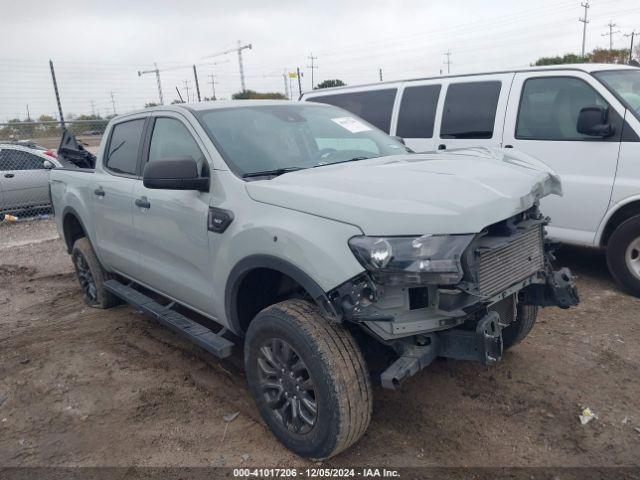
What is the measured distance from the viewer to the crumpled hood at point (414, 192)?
2.46 metres

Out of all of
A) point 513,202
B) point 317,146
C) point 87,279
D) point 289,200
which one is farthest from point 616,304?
point 87,279

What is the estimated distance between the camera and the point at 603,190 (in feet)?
16.4

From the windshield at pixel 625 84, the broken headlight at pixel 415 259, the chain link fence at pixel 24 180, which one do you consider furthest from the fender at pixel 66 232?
the chain link fence at pixel 24 180

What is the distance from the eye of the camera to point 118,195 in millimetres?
4406

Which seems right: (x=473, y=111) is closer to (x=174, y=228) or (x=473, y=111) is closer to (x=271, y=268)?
(x=174, y=228)

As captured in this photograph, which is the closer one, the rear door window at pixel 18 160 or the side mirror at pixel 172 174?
the side mirror at pixel 172 174

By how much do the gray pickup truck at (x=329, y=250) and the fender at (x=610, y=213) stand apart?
1.92 meters

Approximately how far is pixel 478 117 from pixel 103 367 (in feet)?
14.7

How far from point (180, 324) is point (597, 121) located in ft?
13.2

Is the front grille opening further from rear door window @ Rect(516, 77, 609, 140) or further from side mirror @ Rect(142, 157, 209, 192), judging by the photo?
rear door window @ Rect(516, 77, 609, 140)

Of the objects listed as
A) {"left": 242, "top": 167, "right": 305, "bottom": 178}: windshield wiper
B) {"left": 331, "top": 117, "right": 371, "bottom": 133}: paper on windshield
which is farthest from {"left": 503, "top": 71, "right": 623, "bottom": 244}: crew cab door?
{"left": 242, "top": 167, "right": 305, "bottom": 178}: windshield wiper

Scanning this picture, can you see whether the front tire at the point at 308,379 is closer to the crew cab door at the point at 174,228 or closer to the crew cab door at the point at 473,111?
the crew cab door at the point at 174,228

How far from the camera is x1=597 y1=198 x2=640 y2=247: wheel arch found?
4.88 meters

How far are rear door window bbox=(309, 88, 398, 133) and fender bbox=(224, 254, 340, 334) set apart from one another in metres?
4.20
